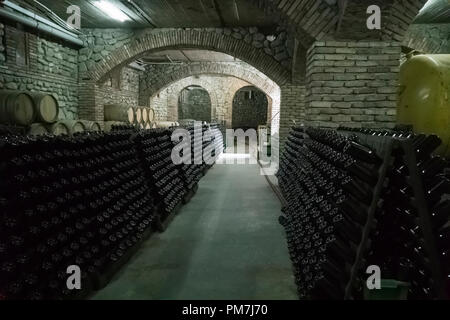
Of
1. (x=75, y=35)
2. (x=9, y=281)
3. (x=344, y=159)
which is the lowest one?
(x=9, y=281)

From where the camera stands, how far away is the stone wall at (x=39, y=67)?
6427 mm

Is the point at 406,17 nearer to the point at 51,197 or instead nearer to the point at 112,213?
the point at 112,213

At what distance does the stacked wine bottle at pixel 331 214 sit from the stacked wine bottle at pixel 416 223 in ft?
0.55

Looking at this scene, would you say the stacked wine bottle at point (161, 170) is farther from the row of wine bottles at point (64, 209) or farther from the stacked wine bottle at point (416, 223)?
the stacked wine bottle at point (416, 223)

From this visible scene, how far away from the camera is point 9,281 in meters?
1.90

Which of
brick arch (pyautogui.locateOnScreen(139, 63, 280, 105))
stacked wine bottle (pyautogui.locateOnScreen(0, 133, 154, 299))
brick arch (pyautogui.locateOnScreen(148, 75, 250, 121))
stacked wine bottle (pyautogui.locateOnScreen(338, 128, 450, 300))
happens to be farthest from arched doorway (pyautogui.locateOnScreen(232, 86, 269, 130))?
stacked wine bottle (pyautogui.locateOnScreen(338, 128, 450, 300))

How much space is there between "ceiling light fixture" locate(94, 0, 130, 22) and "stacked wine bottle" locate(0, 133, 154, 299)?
187 inches

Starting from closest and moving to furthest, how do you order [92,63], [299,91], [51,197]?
1. [51,197]
2. [299,91]
3. [92,63]

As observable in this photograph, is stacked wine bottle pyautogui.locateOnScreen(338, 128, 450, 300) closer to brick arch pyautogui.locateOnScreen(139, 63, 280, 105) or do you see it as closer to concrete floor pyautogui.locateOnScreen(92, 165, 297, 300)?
concrete floor pyautogui.locateOnScreen(92, 165, 297, 300)

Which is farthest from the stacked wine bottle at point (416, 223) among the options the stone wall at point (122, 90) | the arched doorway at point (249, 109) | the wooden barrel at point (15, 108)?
the arched doorway at point (249, 109)

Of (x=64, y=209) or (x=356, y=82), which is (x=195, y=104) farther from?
(x=64, y=209)

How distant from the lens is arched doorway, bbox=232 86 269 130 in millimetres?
23547
